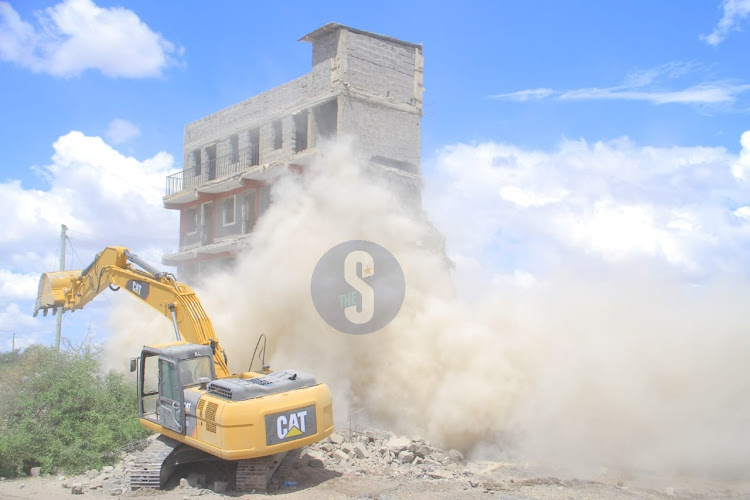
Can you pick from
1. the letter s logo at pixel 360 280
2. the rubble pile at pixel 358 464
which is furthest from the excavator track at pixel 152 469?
the letter s logo at pixel 360 280

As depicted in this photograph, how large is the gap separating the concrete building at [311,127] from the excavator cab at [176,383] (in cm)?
1313

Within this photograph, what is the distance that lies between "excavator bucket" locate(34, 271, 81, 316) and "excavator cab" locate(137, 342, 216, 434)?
387 centimetres

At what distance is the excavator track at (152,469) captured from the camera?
9961 millimetres

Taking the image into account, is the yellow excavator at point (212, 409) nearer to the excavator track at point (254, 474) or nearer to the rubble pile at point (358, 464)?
the excavator track at point (254, 474)

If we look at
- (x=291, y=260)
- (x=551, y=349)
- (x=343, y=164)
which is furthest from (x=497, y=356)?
(x=343, y=164)

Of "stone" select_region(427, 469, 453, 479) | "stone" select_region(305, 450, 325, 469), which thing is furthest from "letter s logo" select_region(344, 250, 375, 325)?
"stone" select_region(427, 469, 453, 479)

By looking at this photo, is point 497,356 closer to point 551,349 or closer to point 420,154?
point 551,349

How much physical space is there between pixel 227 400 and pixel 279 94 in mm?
18285

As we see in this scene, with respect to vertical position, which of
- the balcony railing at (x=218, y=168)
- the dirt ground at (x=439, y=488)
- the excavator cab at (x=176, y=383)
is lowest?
the dirt ground at (x=439, y=488)

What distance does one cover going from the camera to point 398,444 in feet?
40.4

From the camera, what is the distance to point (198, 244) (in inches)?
1127

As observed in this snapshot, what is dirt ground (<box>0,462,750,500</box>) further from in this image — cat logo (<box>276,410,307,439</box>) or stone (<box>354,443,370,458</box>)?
cat logo (<box>276,410,307,439</box>)

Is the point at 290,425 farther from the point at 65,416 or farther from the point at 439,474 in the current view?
the point at 65,416

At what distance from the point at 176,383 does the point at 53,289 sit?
203 inches
